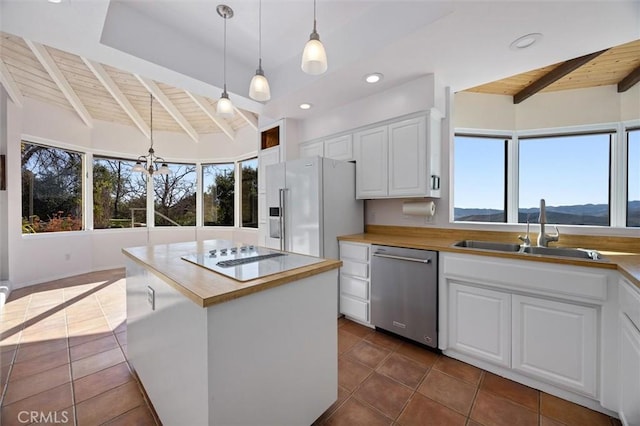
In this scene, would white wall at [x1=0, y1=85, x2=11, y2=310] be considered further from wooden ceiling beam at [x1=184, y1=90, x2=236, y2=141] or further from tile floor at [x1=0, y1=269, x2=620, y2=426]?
wooden ceiling beam at [x1=184, y1=90, x2=236, y2=141]

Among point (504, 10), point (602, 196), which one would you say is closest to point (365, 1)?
point (504, 10)

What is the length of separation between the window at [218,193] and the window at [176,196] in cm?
27

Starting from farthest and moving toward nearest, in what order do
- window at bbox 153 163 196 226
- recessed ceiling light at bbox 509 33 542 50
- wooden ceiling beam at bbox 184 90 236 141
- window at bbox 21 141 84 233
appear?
1. window at bbox 153 163 196 226
2. wooden ceiling beam at bbox 184 90 236 141
3. window at bbox 21 141 84 233
4. recessed ceiling light at bbox 509 33 542 50

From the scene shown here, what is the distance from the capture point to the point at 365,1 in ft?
7.27

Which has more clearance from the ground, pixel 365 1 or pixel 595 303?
pixel 365 1

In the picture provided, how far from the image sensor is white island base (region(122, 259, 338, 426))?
3.54 feet

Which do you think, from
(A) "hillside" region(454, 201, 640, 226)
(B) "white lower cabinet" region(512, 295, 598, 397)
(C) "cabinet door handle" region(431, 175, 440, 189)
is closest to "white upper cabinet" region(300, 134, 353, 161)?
(C) "cabinet door handle" region(431, 175, 440, 189)

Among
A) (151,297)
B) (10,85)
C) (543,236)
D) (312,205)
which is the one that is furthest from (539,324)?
(10,85)

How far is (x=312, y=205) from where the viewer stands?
2.87 metres

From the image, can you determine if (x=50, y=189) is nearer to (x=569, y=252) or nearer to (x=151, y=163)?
(x=151, y=163)

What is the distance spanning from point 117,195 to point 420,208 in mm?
5797

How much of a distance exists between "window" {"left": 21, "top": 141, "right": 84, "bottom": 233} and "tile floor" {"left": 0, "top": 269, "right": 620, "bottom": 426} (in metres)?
2.22

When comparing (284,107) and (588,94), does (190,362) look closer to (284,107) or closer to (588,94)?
(284,107)

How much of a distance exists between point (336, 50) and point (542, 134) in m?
3.30
